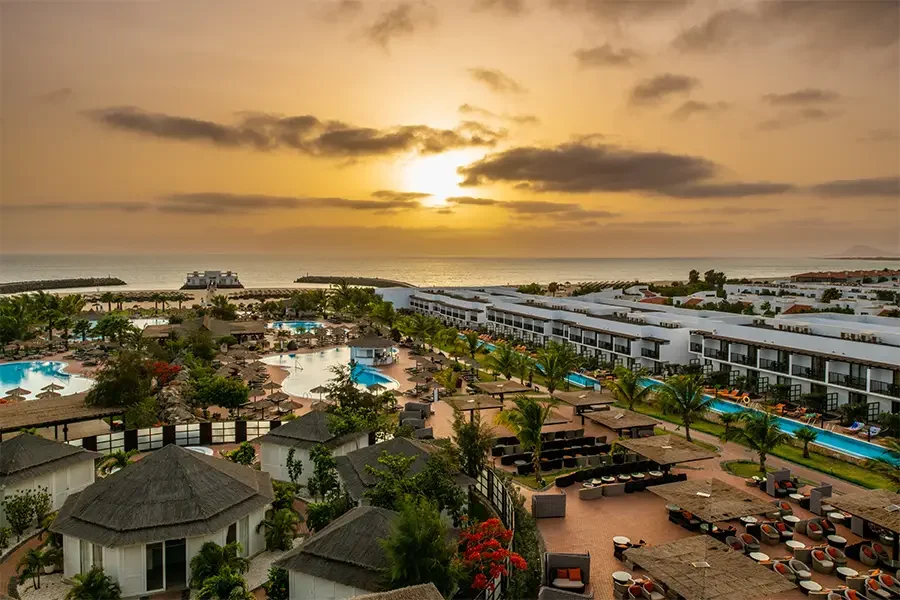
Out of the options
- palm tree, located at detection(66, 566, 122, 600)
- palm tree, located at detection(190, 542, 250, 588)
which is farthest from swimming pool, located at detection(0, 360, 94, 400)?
palm tree, located at detection(190, 542, 250, 588)

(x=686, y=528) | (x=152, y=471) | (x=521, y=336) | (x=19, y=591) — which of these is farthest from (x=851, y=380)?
(x=19, y=591)

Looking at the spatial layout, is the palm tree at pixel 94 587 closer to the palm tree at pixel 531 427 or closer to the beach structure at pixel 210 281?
the palm tree at pixel 531 427

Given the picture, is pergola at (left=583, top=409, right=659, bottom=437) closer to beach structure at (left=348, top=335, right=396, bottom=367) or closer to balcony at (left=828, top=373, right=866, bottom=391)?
balcony at (left=828, top=373, right=866, bottom=391)

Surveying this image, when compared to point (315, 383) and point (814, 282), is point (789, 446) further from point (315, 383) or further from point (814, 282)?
point (814, 282)

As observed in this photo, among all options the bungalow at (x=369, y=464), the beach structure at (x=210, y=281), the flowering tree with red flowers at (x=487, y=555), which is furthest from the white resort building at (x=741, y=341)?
the beach structure at (x=210, y=281)

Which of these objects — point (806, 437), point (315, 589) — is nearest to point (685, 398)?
point (806, 437)

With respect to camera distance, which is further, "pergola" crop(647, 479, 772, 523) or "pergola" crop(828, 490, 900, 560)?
"pergola" crop(647, 479, 772, 523)

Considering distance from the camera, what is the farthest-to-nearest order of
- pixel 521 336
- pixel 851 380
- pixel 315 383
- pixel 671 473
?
pixel 521 336 → pixel 315 383 → pixel 851 380 → pixel 671 473
